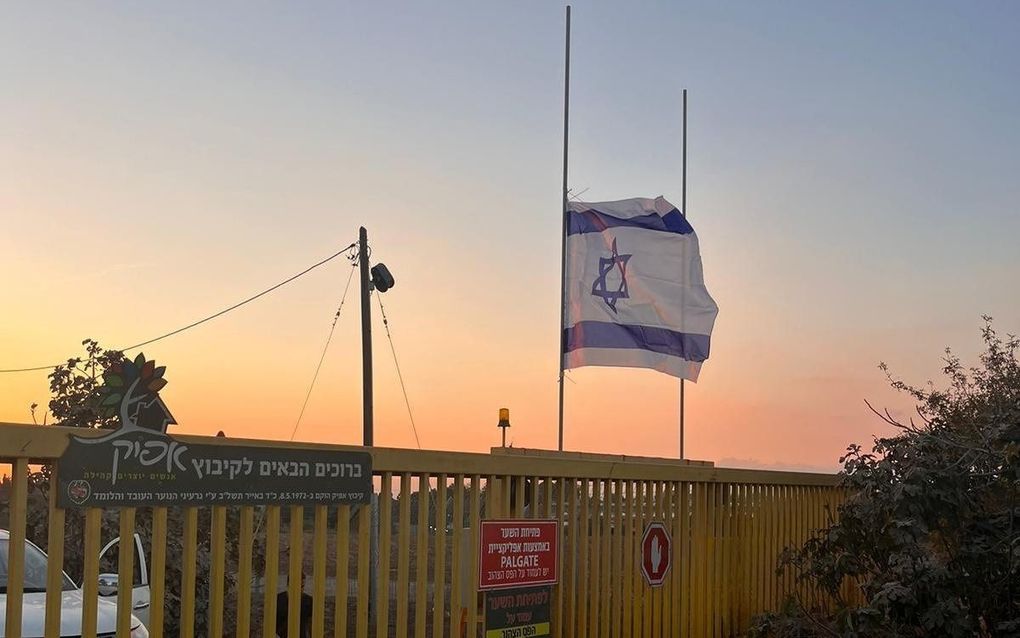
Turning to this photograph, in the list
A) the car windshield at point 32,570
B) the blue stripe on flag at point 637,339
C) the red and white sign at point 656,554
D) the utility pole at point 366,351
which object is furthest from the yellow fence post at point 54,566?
the utility pole at point 366,351

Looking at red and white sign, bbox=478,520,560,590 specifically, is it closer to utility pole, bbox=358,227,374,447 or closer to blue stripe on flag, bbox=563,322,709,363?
blue stripe on flag, bbox=563,322,709,363

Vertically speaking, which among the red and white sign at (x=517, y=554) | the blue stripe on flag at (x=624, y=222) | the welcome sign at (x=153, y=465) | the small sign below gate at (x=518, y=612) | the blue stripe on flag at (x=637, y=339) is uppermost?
the blue stripe on flag at (x=624, y=222)

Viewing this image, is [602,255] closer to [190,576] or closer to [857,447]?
[857,447]

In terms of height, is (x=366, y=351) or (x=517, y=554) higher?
(x=366, y=351)

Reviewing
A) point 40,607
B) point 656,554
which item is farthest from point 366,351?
point 40,607

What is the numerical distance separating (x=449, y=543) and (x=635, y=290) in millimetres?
7643

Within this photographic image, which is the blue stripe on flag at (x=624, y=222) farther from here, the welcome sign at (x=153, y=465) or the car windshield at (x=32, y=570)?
the welcome sign at (x=153, y=465)

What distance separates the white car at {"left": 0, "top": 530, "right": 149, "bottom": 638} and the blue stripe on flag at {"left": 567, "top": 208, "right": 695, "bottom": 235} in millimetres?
8691

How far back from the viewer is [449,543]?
896 cm

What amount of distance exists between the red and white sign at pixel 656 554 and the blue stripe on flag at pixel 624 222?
5890mm

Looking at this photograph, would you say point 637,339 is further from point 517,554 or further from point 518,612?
point 518,612

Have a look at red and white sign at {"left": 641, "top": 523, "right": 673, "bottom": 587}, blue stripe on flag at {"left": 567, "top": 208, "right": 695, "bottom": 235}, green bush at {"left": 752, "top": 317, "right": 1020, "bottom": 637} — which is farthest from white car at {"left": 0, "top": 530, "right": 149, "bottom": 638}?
blue stripe on flag at {"left": 567, "top": 208, "right": 695, "bottom": 235}

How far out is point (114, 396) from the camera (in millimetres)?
6043

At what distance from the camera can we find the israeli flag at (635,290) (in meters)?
15.2
